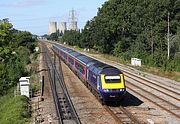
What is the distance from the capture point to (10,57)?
233 ft

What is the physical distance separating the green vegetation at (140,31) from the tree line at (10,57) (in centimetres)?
1819

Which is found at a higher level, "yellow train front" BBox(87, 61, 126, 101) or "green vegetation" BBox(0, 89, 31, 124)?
"yellow train front" BBox(87, 61, 126, 101)

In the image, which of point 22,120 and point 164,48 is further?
point 164,48

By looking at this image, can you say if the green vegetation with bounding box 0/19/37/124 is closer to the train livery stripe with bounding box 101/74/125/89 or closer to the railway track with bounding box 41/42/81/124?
the railway track with bounding box 41/42/81/124

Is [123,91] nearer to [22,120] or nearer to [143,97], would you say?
[143,97]

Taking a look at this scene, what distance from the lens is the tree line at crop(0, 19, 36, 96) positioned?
150 ft

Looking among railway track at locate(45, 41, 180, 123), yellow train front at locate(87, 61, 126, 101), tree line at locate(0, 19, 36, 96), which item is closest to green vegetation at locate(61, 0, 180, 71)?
railway track at locate(45, 41, 180, 123)

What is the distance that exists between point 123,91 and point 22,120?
6.92 m

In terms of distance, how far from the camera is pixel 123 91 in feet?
82.7

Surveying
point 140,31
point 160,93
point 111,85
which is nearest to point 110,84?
point 111,85

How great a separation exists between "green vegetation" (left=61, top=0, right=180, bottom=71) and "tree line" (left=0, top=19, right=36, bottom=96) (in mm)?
18192

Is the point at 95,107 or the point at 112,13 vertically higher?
the point at 112,13

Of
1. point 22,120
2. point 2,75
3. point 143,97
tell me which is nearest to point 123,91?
point 143,97

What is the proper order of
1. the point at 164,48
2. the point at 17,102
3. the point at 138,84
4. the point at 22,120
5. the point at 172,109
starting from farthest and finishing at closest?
1. the point at 164,48
2. the point at 138,84
3. the point at 17,102
4. the point at 172,109
5. the point at 22,120
